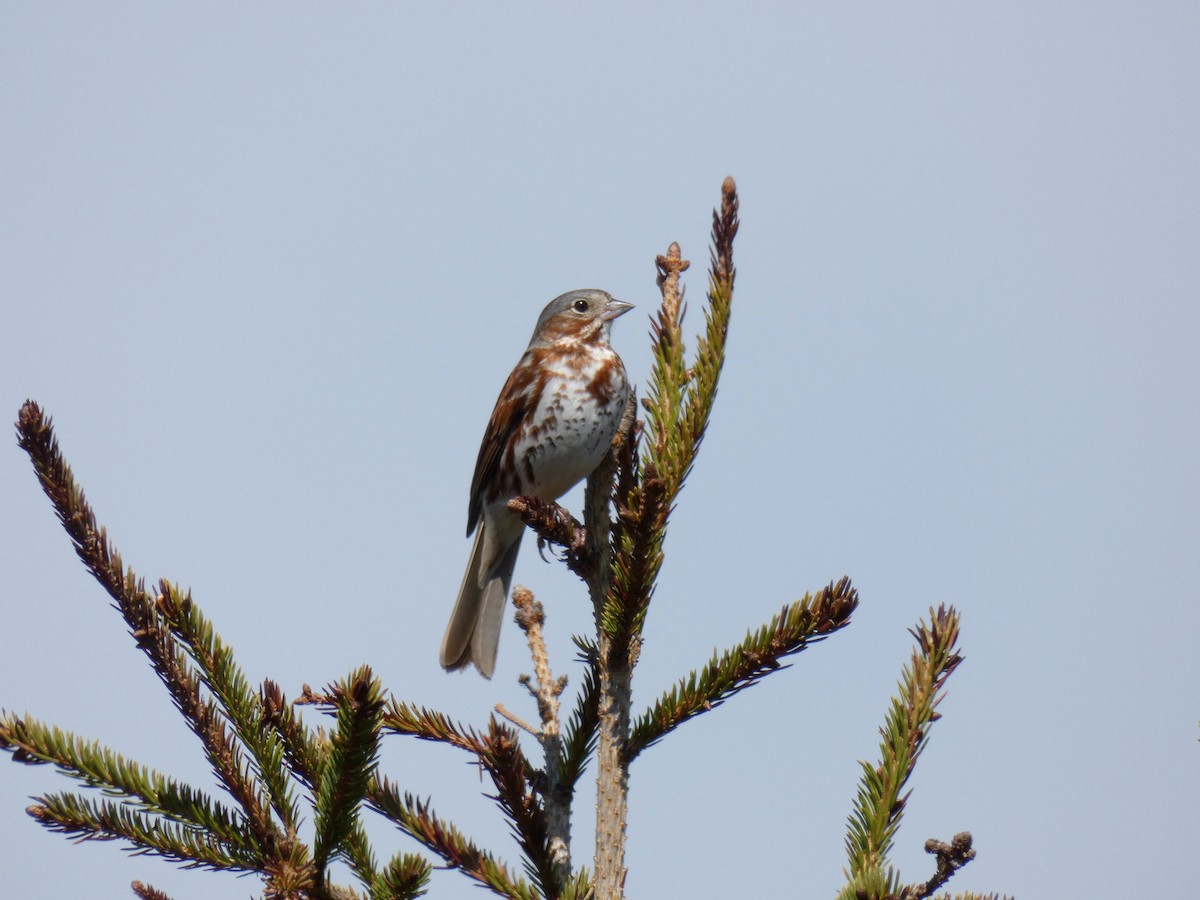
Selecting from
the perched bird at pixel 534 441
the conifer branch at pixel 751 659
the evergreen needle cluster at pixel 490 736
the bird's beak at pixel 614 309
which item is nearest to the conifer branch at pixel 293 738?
the evergreen needle cluster at pixel 490 736

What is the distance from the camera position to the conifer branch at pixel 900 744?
2.36m

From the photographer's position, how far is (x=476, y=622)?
6715 mm

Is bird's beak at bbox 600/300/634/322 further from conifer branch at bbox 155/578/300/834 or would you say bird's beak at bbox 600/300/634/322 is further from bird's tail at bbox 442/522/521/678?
conifer branch at bbox 155/578/300/834

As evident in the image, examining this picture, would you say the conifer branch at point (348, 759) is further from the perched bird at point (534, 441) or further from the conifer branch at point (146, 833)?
the perched bird at point (534, 441)

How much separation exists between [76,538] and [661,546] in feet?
4.52

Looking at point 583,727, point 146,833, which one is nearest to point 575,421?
point 583,727

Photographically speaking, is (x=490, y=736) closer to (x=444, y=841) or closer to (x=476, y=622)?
(x=444, y=841)

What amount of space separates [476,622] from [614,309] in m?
2.32

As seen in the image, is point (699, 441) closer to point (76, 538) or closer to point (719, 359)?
point (719, 359)

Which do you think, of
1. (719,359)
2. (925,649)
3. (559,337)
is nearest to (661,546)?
(719,359)

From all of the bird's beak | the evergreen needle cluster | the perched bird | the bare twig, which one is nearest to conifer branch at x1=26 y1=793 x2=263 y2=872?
the evergreen needle cluster

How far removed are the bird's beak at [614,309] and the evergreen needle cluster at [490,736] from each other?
4271 millimetres

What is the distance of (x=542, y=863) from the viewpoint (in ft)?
9.52

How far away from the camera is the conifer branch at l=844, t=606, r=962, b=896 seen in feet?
7.74
